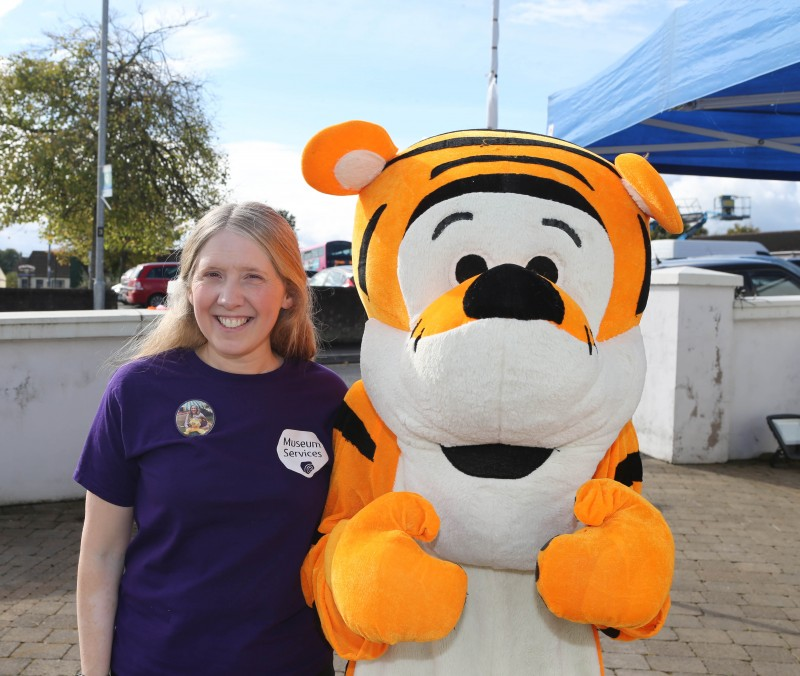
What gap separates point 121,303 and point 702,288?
68.7 ft

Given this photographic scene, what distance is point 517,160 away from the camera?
6.36 ft

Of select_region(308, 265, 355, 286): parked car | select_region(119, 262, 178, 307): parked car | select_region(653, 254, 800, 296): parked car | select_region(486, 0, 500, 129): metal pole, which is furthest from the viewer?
select_region(119, 262, 178, 307): parked car

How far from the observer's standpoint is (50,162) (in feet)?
67.6

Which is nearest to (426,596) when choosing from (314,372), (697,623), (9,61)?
(314,372)

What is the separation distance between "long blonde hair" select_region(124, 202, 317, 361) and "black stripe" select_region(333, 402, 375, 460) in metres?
0.24

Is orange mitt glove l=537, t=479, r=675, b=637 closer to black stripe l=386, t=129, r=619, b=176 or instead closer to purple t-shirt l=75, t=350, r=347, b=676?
purple t-shirt l=75, t=350, r=347, b=676

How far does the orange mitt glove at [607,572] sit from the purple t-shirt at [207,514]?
67cm

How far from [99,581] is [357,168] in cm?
A: 127

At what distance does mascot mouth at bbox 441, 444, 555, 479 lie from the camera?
5.97 ft

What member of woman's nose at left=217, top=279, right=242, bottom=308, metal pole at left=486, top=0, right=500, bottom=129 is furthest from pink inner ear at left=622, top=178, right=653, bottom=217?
metal pole at left=486, top=0, right=500, bottom=129

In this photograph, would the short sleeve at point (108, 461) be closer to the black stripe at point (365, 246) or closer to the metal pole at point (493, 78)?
the black stripe at point (365, 246)

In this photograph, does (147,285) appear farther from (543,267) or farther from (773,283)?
(543,267)

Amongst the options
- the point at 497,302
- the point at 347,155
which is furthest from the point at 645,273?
the point at 347,155

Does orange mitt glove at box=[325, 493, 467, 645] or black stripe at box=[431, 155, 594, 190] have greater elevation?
black stripe at box=[431, 155, 594, 190]
